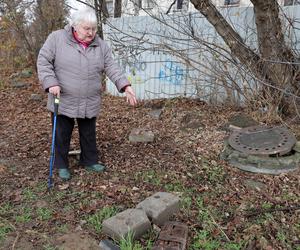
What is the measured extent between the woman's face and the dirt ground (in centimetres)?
146

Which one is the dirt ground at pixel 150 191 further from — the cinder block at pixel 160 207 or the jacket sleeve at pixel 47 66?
the jacket sleeve at pixel 47 66

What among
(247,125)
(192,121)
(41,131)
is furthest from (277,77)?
(41,131)

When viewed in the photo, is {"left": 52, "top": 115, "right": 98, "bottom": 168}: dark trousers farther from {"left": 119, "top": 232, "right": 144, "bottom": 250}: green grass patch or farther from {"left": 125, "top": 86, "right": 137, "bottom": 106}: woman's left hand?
{"left": 119, "top": 232, "right": 144, "bottom": 250}: green grass patch

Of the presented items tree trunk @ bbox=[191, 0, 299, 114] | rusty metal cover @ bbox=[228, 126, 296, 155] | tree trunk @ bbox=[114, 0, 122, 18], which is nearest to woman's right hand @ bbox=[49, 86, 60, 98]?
rusty metal cover @ bbox=[228, 126, 296, 155]

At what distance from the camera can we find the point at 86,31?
3252 millimetres

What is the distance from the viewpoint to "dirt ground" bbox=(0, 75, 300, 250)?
2.68m

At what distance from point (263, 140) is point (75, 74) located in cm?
240

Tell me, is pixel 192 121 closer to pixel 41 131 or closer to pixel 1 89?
pixel 41 131

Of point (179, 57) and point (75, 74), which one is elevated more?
point (179, 57)

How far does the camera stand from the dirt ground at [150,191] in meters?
2.68

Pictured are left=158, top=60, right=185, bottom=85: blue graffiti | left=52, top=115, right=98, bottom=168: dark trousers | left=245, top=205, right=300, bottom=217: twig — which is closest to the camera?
left=245, top=205, right=300, bottom=217: twig

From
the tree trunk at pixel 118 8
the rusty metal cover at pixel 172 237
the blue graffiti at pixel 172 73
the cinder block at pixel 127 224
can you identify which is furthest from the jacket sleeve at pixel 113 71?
the tree trunk at pixel 118 8

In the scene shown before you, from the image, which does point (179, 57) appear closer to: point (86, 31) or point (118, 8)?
point (86, 31)

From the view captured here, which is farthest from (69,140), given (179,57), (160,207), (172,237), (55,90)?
(179,57)
